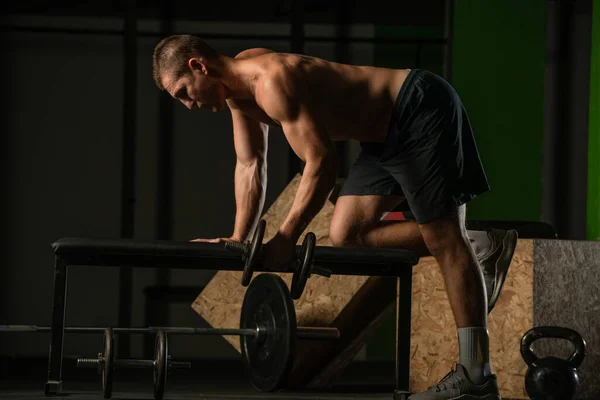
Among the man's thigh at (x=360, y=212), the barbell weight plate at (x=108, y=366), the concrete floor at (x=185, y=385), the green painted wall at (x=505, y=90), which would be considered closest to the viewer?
the barbell weight plate at (x=108, y=366)

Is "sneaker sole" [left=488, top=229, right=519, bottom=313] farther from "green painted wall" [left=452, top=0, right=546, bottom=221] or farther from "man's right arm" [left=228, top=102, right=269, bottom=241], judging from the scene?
"green painted wall" [left=452, top=0, right=546, bottom=221]

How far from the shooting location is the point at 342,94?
283 cm

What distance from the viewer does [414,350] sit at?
12.6 feet

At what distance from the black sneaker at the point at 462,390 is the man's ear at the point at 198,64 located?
47.0 inches

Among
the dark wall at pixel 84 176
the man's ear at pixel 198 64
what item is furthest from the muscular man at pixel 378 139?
the dark wall at pixel 84 176

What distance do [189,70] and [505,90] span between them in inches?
115

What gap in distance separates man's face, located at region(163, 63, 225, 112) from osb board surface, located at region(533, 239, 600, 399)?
1.49m

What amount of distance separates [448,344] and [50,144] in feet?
11.3

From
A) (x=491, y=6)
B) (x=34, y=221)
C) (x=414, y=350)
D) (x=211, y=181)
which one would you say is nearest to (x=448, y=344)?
(x=414, y=350)

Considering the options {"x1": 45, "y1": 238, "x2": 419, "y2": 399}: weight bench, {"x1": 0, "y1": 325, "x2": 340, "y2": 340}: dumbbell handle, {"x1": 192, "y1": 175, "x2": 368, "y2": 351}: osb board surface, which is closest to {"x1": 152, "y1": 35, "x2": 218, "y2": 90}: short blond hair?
{"x1": 45, "y1": 238, "x2": 419, "y2": 399}: weight bench

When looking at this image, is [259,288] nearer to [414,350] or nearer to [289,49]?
Answer: [414,350]

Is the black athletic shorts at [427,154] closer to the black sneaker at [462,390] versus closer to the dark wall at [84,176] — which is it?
the black sneaker at [462,390]

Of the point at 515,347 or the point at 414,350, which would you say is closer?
the point at 515,347

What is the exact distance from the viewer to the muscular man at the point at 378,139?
104 inches
